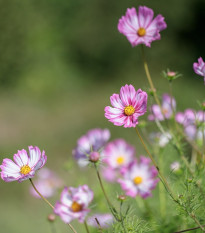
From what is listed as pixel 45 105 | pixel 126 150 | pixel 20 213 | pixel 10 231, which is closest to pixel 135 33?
pixel 126 150

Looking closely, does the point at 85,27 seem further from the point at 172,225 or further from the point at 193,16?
the point at 172,225

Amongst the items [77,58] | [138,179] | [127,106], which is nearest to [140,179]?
[138,179]

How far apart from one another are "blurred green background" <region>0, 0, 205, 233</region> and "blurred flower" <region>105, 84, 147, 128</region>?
3.01 metres

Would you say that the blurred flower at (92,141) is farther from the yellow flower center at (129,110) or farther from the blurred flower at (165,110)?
the yellow flower center at (129,110)

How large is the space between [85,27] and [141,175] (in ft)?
16.0

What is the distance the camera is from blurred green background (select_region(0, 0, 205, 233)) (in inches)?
162

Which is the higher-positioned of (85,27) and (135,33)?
(85,27)

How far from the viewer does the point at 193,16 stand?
4.98 metres

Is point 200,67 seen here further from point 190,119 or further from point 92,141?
point 92,141

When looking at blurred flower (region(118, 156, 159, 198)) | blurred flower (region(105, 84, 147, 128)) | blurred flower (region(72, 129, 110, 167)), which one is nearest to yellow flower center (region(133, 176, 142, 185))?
blurred flower (region(118, 156, 159, 198))

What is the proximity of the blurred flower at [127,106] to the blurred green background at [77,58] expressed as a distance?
3012 mm

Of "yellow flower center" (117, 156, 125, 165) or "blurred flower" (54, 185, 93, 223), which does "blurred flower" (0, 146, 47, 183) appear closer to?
"blurred flower" (54, 185, 93, 223)

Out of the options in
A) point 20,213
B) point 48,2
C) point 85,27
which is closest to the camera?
point 20,213

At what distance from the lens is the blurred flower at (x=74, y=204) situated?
0.47 m
